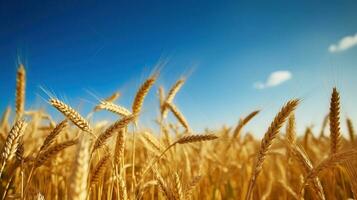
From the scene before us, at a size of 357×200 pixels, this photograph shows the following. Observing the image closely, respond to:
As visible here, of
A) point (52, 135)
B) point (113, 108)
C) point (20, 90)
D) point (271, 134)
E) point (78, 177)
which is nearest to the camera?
point (78, 177)

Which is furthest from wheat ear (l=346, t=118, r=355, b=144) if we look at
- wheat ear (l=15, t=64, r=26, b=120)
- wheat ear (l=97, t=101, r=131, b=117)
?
wheat ear (l=15, t=64, r=26, b=120)

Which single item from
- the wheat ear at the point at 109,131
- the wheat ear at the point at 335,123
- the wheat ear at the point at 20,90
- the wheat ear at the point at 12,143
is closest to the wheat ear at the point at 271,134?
the wheat ear at the point at 335,123

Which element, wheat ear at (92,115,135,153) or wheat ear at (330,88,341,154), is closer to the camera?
wheat ear at (92,115,135,153)

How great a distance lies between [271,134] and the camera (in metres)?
1.74

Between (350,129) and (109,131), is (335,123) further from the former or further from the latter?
(350,129)

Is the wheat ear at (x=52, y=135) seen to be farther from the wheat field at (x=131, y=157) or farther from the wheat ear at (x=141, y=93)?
the wheat ear at (x=141, y=93)

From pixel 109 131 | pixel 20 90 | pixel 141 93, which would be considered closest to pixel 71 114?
pixel 109 131

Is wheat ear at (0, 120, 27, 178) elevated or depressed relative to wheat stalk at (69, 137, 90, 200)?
elevated

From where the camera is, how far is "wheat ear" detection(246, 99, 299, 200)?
1690 millimetres

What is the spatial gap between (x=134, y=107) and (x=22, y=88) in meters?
1.77

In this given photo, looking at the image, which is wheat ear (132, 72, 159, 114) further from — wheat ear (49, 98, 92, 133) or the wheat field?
wheat ear (49, 98, 92, 133)

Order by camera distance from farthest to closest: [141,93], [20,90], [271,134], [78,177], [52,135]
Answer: [20,90] < [141,93] < [52,135] < [271,134] < [78,177]

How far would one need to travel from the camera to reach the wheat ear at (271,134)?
1.69 m

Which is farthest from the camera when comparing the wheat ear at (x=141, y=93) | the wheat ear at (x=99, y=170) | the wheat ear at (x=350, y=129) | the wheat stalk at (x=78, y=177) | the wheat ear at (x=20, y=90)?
the wheat ear at (x=350, y=129)
